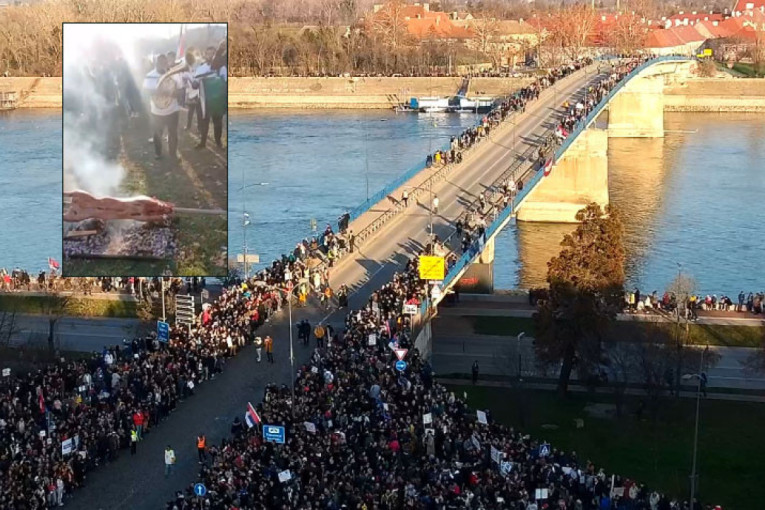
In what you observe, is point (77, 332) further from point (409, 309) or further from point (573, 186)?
point (573, 186)

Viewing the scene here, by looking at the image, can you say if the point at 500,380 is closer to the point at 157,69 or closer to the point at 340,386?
the point at 340,386

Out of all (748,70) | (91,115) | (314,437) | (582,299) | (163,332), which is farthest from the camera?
(748,70)

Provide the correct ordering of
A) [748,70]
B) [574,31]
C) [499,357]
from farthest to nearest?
[574,31], [748,70], [499,357]

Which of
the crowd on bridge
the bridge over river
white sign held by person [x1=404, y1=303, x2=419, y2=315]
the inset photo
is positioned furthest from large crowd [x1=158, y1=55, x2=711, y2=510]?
the inset photo

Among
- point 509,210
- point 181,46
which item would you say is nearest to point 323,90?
point 509,210

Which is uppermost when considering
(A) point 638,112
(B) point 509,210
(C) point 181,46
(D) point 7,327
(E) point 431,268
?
(A) point 638,112

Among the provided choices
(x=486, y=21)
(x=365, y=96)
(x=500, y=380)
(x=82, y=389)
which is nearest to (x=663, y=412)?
(x=500, y=380)

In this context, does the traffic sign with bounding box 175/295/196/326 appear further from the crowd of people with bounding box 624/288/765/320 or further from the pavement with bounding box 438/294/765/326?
the crowd of people with bounding box 624/288/765/320
